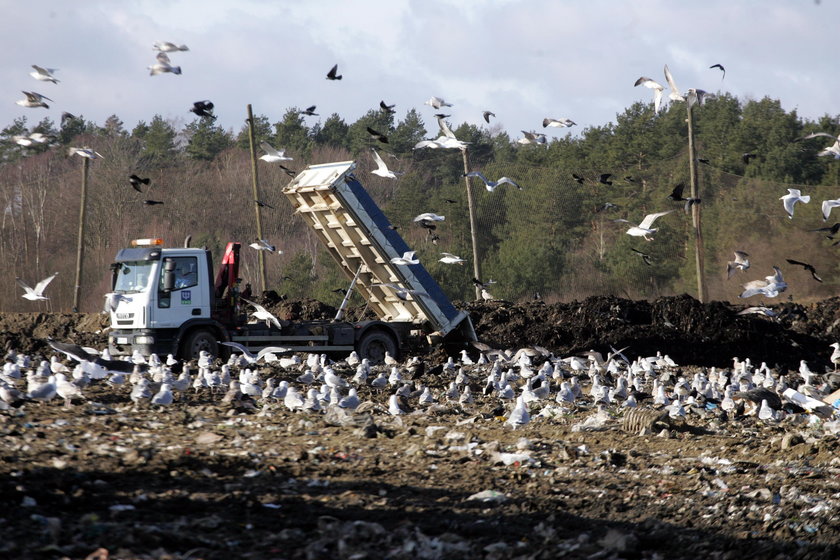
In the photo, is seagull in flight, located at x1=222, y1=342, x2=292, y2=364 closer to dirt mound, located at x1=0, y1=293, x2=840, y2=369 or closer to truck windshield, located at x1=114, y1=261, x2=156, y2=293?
truck windshield, located at x1=114, y1=261, x2=156, y2=293

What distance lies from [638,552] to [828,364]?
15758 millimetres

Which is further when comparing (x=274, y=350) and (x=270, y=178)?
(x=270, y=178)

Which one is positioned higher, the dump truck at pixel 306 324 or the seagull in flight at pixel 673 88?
the seagull in flight at pixel 673 88

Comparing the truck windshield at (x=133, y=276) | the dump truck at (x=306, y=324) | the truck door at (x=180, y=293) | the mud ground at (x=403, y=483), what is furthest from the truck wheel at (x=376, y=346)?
the mud ground at (x=403, y=483)

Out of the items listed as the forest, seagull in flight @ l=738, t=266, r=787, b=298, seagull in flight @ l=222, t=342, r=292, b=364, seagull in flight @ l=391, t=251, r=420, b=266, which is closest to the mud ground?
seagull in flight @ l=222, t=342, r=292, b=364

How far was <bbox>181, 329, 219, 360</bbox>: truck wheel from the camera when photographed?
1427 cm

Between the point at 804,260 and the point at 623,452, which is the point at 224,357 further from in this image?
the point at 804,260

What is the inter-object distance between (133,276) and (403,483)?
9.29 metres

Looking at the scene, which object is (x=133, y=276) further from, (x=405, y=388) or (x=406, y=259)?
(x=405, y=388)

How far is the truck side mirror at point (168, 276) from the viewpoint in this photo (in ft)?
46.3

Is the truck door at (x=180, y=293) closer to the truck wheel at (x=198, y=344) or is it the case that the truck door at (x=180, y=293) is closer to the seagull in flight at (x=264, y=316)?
the truck wheel at (x=198, y=344)

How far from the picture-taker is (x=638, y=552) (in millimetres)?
5117

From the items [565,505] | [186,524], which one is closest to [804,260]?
[565,505]

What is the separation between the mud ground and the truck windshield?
12.3 feet
